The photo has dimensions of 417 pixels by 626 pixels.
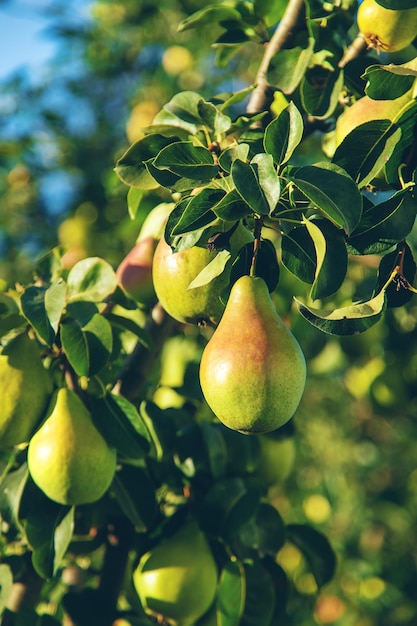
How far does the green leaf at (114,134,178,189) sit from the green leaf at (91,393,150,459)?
329 millimetres

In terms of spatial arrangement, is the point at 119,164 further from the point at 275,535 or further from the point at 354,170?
the point at 275,535

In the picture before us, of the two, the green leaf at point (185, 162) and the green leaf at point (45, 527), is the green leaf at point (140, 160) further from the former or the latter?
the green leaf at point (45, 527)

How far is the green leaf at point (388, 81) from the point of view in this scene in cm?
88

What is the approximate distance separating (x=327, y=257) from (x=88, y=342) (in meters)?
0.38

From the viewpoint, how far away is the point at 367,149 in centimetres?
90

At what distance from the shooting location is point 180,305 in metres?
0.99

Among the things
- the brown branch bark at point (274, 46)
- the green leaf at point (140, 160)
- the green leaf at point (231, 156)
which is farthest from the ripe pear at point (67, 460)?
the brown branch bark at point (274, 46)

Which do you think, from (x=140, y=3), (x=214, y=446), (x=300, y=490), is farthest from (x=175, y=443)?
(x=140, y=3)

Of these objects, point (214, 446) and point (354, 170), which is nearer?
Result: point (354, 170)

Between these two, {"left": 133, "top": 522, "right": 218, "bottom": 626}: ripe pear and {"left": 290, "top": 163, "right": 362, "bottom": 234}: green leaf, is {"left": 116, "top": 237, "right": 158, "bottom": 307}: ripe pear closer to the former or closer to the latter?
{"left": 133, "top": 522, "right": 218, "bottom": 626}: ripe pear

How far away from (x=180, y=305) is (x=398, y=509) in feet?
6.65

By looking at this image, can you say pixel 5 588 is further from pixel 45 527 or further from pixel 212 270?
pixel 212 270

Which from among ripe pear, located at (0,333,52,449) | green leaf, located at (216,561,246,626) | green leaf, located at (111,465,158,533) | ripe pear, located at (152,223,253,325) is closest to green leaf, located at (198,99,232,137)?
ripe pear, located at (152,223,253,325)

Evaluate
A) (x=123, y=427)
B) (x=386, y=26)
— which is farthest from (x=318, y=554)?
(x=386, y=26)
